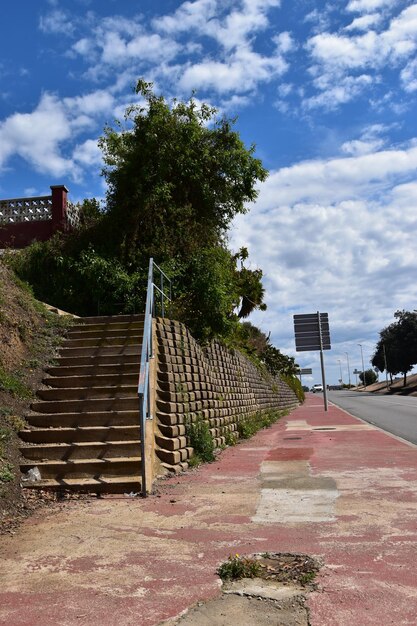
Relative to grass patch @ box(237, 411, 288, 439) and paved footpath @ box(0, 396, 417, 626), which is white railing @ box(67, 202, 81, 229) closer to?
grass patch @ box(237, 411, 288, 439)

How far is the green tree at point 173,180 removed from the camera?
14625mm

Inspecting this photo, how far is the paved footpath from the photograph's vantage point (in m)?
3.35

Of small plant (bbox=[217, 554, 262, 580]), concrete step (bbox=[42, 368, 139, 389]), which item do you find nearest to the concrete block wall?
concrete step (bbox=[42, 368, 139, 389])

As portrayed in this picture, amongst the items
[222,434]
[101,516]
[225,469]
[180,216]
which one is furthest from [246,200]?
[101,516]

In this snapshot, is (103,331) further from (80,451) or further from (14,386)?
(80,451)

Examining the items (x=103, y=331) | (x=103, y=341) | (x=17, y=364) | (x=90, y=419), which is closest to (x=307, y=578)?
(x=90, y=419)

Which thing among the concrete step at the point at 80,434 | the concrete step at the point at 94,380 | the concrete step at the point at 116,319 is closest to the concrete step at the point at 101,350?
the concrete step at the point at 94,380

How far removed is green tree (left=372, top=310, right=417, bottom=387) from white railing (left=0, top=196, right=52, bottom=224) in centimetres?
5585

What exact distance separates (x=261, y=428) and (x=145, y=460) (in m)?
11.3

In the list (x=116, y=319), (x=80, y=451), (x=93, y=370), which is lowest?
→ (x=80, y=451)

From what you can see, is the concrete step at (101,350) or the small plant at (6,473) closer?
the small plant at (6,473)

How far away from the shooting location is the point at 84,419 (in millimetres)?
7695

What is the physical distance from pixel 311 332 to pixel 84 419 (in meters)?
19.8

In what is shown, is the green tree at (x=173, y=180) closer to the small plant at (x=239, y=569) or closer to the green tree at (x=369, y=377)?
the small plant at (x=239, y=569)
